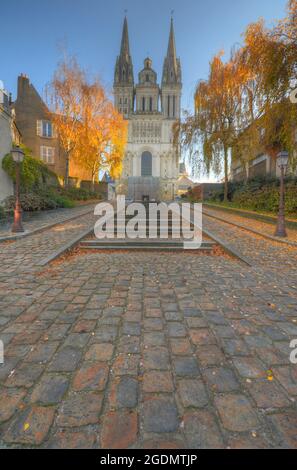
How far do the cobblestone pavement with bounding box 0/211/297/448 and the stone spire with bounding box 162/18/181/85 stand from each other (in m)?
65.4

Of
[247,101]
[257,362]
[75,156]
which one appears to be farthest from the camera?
[75,156]

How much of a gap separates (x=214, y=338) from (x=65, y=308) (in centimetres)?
184

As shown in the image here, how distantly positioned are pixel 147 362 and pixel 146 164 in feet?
190

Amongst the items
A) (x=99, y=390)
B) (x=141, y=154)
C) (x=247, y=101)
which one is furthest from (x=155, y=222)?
(x=141, y=154)

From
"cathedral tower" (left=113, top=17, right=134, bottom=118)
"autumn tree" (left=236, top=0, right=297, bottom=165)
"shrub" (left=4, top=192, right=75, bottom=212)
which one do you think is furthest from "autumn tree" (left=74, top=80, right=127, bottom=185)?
"cathedral tower" (left=113, top=17, right=134, bottom=118)

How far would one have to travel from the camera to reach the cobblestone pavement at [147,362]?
128cm

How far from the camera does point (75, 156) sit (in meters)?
19.3

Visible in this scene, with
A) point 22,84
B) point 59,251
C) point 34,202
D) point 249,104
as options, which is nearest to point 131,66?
point 22,84

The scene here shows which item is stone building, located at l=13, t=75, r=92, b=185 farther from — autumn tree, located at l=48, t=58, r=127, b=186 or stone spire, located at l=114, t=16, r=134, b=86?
stone spire, located at l=114, t=16, r=134, b=86

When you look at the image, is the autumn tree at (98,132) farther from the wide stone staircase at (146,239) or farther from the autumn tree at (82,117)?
the wide stone staircase at (146,239)

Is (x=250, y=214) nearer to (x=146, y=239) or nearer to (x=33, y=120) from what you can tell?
(x=146, y=239)

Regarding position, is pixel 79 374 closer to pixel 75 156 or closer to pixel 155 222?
pixel 155 222

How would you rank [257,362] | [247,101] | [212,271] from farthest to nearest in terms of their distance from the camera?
1. [247,101]
2. [212,271]
3. [257,362]

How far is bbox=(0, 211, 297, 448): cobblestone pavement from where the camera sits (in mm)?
1283
